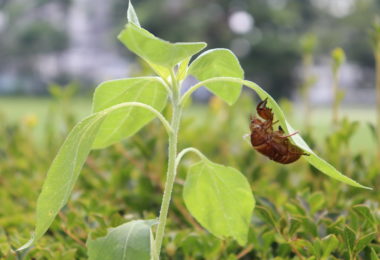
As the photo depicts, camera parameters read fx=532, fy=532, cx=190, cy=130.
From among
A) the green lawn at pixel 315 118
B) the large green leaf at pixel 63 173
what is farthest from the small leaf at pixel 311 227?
the green lawn at pixel 315 118

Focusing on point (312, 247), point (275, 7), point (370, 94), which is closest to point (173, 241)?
point (312, 247)

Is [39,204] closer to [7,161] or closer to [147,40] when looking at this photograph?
[147,40]

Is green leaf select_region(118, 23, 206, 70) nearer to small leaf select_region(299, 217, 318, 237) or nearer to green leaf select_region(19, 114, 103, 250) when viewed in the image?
green leaf select_region(19, 114, 103, 250)

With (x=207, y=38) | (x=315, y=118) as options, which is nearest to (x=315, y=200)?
(x=315, y=118)

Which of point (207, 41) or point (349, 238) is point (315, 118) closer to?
point (349, 238)

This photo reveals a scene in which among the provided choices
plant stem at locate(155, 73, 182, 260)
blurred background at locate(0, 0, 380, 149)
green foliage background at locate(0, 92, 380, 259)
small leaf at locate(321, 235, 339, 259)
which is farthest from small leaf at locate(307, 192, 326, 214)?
blurred background at locate(0, 0, 380, 149)

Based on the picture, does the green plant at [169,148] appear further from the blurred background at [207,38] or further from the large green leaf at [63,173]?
the blurred background at [207,38]
